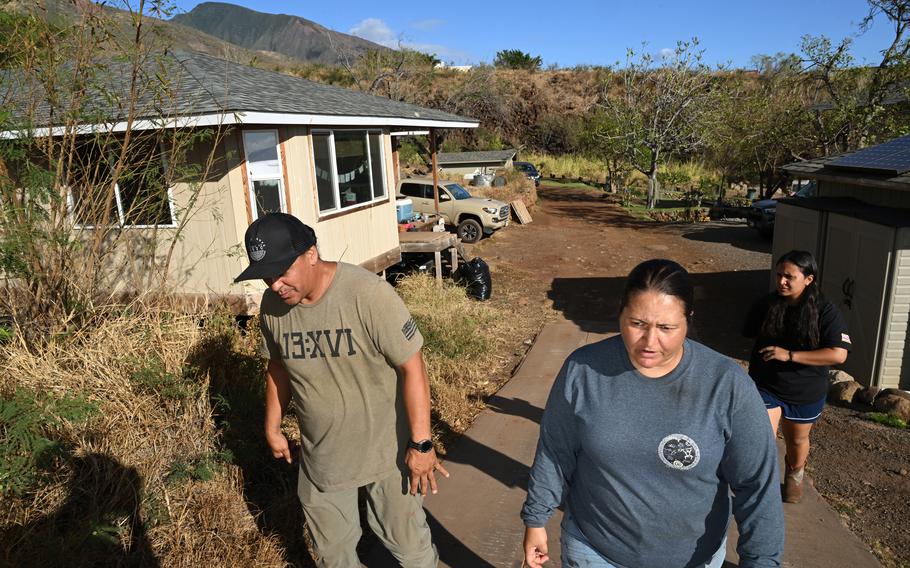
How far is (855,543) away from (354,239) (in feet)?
24.1

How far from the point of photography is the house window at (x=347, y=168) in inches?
334

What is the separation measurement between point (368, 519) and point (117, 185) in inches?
212

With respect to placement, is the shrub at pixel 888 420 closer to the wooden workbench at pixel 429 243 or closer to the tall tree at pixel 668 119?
the wooden workbench at pixel 429 243

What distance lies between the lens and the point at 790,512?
3.76 metres

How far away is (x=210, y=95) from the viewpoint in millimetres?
6480

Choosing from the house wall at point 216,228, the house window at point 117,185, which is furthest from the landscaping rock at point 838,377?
the house window at point 117,185

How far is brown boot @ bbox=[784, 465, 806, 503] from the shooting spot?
3.76 metres

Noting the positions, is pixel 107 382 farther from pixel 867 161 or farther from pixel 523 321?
pixel 867 161

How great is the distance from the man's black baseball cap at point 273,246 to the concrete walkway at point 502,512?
2.10 m

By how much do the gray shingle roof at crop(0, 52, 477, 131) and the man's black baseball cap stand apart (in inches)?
145

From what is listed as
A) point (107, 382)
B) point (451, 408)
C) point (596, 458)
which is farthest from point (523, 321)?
point (596, 458)

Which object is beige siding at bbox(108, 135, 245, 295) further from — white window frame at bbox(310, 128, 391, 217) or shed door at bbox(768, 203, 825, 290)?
shed door at bbox(768, 203, 825, 290)

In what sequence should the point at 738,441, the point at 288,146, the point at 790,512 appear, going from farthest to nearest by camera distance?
1. the point at 288,146
2. the point at 790,512
3. the point at 738,441

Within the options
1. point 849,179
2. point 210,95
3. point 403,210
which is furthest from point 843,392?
point 403,210
